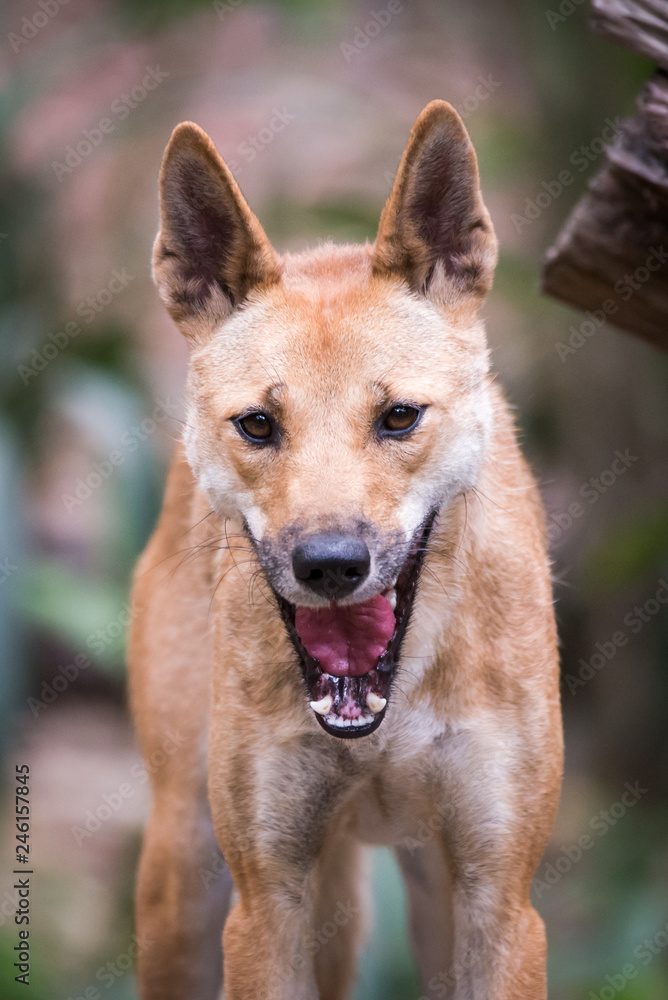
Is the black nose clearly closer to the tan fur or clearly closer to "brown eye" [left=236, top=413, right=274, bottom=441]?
the tan fur

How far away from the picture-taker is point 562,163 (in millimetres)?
6277

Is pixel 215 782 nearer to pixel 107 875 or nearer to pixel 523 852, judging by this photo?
pixel 523 852

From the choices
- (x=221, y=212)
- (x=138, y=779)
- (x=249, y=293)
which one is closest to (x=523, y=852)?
(x=249, y=293)

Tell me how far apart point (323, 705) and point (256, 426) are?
0.72m

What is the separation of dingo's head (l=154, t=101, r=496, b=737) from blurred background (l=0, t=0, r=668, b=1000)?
94.0 inches

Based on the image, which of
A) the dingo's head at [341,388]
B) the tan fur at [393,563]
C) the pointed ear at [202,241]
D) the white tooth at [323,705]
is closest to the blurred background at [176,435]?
the tan fur at [393,563]

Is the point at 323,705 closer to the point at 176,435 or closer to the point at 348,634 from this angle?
the point at 348,634

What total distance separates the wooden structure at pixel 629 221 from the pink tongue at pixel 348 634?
5.40 ft

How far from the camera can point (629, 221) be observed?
370 cm

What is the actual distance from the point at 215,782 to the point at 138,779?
4878 mm

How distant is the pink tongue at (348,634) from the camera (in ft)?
9.06

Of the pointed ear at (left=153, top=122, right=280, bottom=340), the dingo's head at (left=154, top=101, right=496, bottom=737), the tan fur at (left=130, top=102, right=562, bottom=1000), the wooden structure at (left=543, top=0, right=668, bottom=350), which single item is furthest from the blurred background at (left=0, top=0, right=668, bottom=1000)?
the dingo's head at (left=154, top=101, right=496, bottom=737)

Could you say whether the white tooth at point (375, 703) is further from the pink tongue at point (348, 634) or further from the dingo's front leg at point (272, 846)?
the dingo's front leg at point (272, 846)

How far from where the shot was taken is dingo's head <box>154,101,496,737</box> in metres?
2.67
